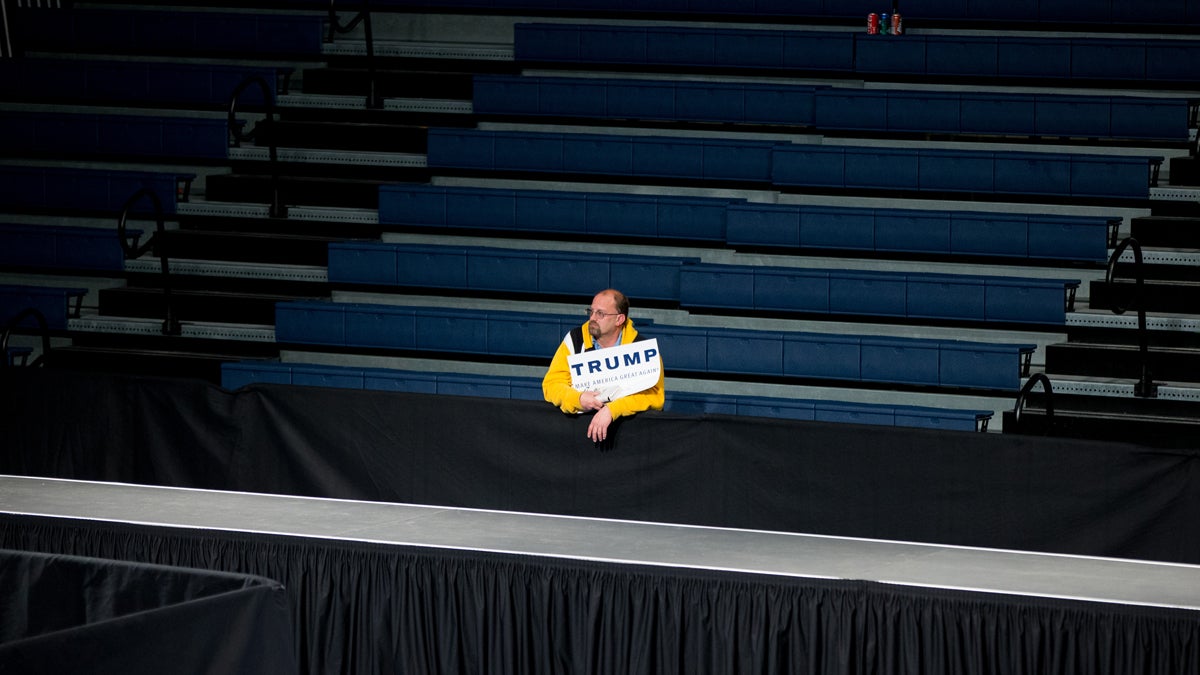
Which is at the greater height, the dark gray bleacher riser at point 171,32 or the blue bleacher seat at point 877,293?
the dark gray bleacher riser at point 171,32

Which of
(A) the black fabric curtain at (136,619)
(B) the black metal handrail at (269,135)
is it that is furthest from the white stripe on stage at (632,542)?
(B) the black metal handrail at (269,135)

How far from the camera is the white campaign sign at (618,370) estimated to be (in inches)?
271

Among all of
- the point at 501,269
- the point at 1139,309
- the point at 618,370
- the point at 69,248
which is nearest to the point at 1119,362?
the point at 1139,309

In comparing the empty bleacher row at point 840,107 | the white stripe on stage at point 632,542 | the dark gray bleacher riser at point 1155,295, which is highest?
the empty bleacher row at point 840,107

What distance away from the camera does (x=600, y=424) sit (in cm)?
670

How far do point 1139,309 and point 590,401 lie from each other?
13.7 ft

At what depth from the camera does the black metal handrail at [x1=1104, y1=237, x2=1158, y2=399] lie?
9375mm

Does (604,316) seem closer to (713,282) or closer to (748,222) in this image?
(713,282)

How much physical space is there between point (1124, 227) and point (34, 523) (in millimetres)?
7628

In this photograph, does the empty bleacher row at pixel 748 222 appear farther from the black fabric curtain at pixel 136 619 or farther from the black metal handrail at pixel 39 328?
the black fabric curtain at pixel 136 619

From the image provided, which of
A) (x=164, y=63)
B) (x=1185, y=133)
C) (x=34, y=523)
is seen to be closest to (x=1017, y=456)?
(x=34, y=523)

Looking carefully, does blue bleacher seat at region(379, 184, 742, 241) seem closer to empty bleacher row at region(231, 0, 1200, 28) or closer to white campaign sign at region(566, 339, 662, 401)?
empty bleacher row at region(231, 0, 1200, 28)

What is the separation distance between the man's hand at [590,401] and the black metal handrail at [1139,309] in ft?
12.7

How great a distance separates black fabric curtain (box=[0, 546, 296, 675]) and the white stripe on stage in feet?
5.60
